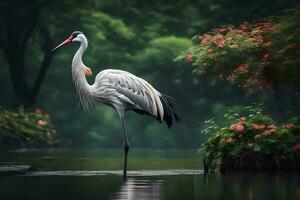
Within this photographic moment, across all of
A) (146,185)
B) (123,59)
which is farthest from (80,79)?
(123,59)

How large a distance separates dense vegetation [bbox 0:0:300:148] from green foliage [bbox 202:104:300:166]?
2474cm

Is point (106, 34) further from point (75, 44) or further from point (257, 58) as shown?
point (257, 58)

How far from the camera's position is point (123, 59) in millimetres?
57531

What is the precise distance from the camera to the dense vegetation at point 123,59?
4922 cm

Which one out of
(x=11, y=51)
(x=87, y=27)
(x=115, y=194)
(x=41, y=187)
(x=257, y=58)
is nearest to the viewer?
(x=115, y=194)

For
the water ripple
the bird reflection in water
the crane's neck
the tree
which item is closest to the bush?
the water ripple

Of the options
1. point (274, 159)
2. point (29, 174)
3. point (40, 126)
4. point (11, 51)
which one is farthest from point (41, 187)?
point (11, 51)

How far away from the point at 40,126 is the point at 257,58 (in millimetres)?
20351

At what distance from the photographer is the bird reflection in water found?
15574 millimetres

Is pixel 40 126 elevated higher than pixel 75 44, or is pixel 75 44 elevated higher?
pixel 75 44

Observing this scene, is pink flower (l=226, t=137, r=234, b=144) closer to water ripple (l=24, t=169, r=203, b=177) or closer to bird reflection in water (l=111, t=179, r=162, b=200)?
water ripple (l=24, t=169, r=203, b=177)

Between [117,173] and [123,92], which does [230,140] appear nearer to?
[117,173]

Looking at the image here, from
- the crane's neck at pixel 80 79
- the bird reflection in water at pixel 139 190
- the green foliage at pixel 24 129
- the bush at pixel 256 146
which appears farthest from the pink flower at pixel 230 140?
the green foliage at pixel 24 129

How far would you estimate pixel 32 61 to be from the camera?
190ft
